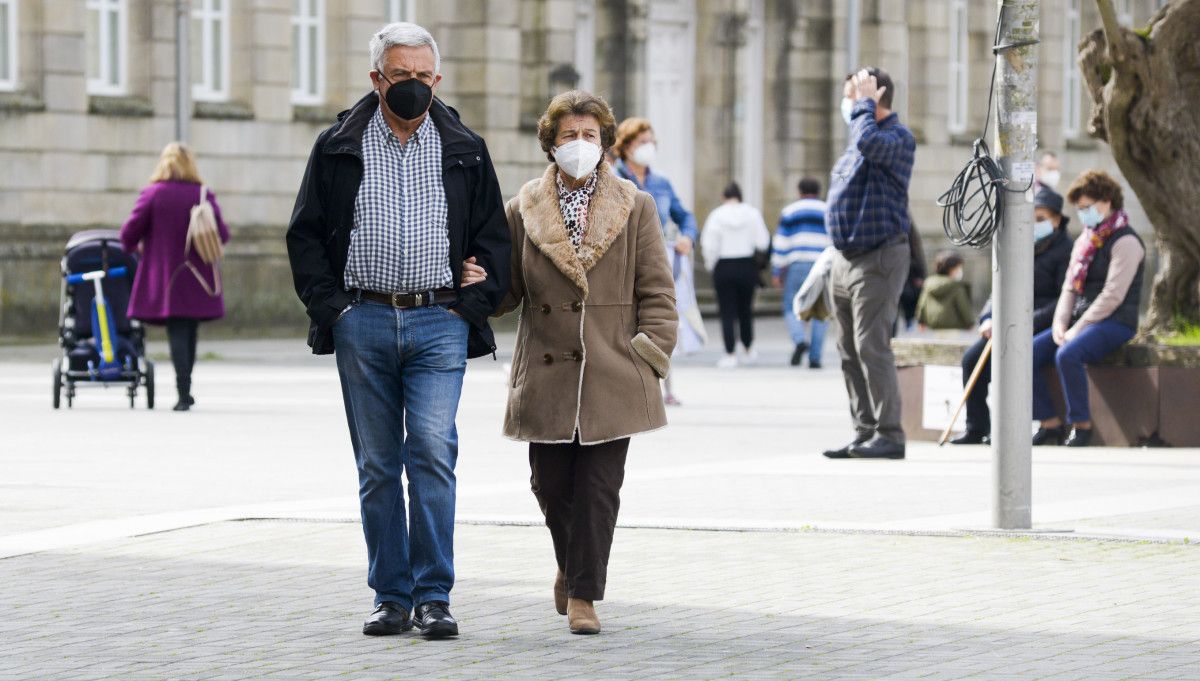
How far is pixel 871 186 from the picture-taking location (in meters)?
13.2

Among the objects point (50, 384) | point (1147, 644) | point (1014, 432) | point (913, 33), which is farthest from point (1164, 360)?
point (913, 33)

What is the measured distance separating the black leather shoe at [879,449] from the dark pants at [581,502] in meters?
5.52

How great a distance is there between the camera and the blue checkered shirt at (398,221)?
7711mm

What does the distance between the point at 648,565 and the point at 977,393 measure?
5802 mm

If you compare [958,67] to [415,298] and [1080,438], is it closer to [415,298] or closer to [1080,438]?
[1080,438]

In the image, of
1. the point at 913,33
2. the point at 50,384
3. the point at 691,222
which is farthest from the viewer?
the point at 913,33

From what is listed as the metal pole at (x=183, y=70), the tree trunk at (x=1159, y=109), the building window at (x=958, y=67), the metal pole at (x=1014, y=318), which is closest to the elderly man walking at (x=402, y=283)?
the metal pole at (x=1014, y=318)

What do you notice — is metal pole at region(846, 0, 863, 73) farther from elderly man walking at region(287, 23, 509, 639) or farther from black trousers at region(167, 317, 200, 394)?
elderly man walking at region(287, 23, 509, 639)

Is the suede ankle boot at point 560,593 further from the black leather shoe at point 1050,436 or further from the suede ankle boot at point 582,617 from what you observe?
the black leather shoe at point 1050,436

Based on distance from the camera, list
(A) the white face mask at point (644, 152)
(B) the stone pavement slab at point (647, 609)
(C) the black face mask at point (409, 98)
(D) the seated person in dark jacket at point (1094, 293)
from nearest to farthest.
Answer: (B) the stone pavement slab at point (647, 609) → (C) the black face mask at point (409, 98) → (D) the seated person in dark jacket at point (1094, 293) → (A) the white face mask at point (644, 152)

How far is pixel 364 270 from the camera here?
7727 mm

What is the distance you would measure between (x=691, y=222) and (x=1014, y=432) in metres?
7.61

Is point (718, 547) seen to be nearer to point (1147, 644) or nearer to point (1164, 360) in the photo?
point (1147, 644)

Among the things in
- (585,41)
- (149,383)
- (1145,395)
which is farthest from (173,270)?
(585,41)
